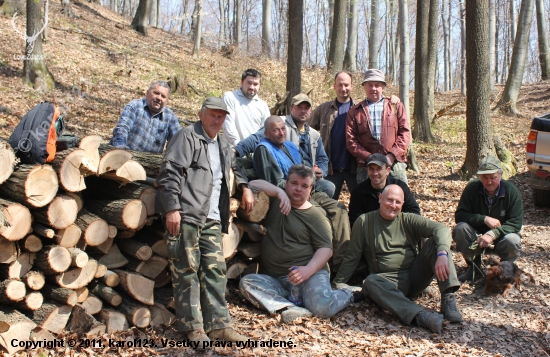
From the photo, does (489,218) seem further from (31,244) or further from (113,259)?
(31,244)

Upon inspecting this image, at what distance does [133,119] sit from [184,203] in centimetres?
183

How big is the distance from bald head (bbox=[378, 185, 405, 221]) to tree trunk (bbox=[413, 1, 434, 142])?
869 cm

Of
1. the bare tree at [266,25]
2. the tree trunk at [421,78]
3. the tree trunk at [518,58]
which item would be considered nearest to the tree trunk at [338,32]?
the tree trunk at [421,78]

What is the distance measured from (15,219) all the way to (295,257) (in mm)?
2691

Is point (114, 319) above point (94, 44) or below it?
below

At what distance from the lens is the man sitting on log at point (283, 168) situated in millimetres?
5801

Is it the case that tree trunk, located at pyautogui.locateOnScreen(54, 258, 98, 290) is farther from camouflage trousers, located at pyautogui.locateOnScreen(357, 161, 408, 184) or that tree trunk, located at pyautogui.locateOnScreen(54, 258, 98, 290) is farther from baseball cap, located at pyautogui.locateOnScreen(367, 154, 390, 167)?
camouflage trousers, located at pyautogui.locateOnScreen(357, 161, 408, 184)

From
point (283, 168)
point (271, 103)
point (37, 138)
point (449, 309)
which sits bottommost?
point (449, 309)

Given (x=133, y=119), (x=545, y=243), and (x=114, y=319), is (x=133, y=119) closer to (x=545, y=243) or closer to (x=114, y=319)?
(x=114, y=319)

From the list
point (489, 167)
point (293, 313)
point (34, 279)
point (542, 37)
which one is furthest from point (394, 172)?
point (542, 37)

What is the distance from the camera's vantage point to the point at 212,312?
4.65 metres

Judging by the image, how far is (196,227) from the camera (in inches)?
183

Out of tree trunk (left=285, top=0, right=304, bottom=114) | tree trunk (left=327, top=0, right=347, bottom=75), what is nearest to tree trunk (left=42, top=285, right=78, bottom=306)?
tree trunk (left=285, top=0, right=304, bottom=114)

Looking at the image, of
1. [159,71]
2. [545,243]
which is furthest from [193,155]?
[159,71]
